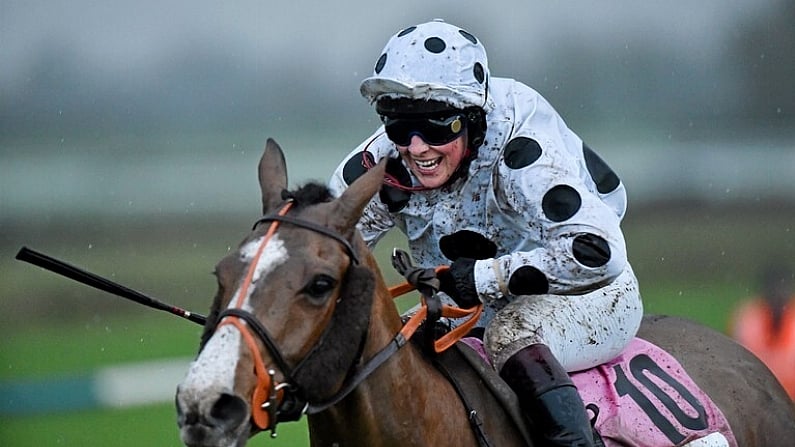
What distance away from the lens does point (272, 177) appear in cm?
316

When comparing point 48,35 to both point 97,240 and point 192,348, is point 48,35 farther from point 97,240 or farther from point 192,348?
point 192,348

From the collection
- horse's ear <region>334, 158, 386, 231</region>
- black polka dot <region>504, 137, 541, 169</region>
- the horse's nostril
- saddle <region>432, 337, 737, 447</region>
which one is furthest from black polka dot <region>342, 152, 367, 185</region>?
the horse's nostril

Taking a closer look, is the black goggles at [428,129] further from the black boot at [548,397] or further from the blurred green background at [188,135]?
the blurred green background at [188,135]

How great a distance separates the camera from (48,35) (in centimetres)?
769

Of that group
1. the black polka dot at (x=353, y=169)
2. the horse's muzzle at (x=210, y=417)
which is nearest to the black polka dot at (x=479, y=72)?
the black polka dot at (x=353, y=169)

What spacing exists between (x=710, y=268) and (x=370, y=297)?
27.3 ft

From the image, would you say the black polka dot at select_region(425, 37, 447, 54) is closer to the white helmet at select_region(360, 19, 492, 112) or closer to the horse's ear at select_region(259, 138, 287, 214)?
the white helmet at select_region(360, 19, 492, 112)

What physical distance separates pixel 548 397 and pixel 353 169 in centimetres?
98

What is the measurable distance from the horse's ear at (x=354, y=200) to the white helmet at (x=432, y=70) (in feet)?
1.77

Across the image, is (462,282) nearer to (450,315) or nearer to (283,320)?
(450,315)

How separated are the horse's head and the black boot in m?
0.68

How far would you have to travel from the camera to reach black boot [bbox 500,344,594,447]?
11.3ft

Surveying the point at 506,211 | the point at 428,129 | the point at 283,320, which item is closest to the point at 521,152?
the point at 506,211

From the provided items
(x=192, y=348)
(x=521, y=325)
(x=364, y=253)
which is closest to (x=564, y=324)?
(x=521, y=325)
